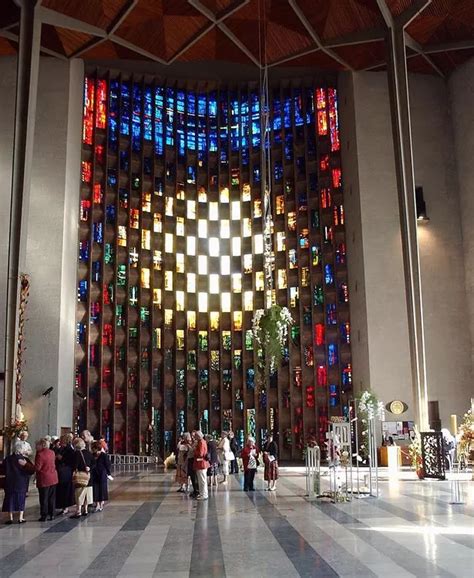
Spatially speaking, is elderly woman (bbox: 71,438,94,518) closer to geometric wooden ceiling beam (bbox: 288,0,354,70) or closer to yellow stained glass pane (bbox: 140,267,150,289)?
geometric wooden ceiling beam (bbox: 288,0,354,70)

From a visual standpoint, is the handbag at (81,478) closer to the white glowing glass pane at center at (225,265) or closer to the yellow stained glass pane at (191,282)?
the yellow stained glass pane at (191,282)

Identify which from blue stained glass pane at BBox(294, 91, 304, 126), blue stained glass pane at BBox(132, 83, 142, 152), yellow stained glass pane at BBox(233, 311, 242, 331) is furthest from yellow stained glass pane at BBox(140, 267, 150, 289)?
blue stained glass pane at BBox(294, 91, 304, 126)

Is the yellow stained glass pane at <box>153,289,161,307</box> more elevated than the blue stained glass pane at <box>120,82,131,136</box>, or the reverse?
the blue stained glass pane at <box>120,82,131,136</box>

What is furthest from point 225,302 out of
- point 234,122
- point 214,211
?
point 234,122

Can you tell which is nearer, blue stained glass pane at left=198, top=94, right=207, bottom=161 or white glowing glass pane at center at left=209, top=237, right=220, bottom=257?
white glowing glass pane at center at left=209, top=237, right=220, bottom=257

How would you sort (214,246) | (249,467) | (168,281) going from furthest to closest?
(214,246) → (168,281) → (249,467)

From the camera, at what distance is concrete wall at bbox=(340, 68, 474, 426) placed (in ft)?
83.4

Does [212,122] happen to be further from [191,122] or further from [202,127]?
[191,122]

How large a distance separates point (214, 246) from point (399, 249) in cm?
954

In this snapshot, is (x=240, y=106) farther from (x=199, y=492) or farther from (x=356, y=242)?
(x=199, y=492)

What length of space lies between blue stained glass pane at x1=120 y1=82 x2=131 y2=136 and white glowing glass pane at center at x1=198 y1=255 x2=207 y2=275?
6693 mm

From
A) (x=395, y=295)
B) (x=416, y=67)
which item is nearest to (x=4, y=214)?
(x=395, y=295)

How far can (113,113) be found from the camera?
3056 centimetres

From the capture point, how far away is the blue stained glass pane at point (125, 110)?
101ft
